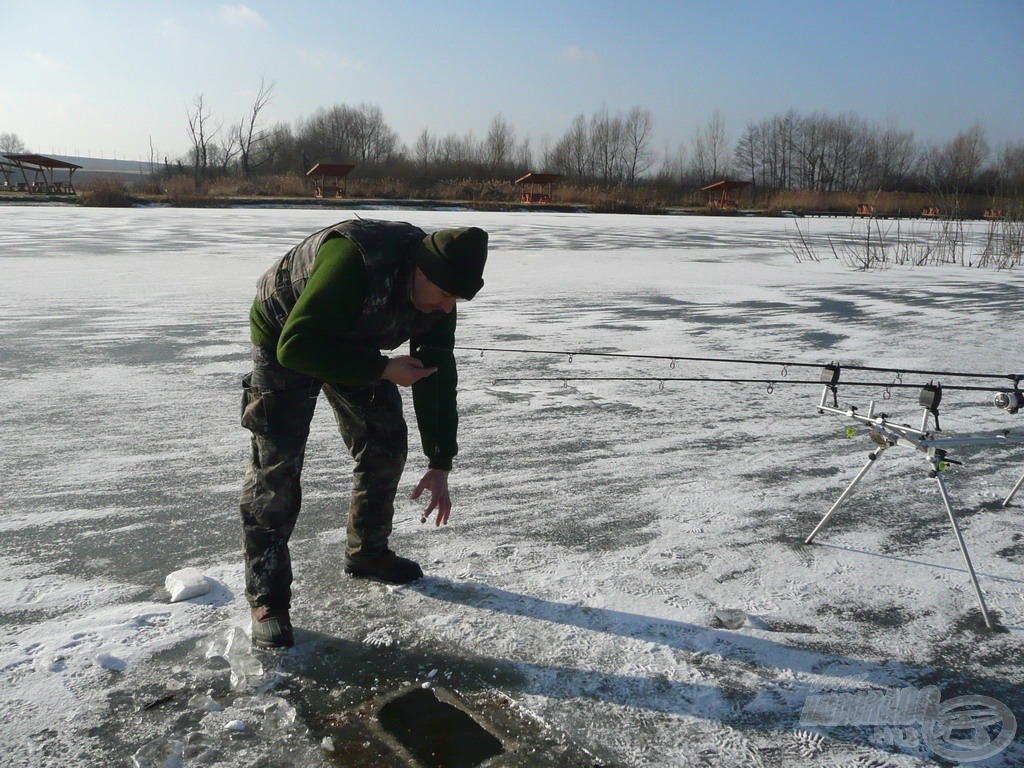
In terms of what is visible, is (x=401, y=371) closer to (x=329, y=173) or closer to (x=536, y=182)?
(x=329, y=173)

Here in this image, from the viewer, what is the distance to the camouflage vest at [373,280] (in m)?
2.45

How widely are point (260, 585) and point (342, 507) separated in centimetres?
112

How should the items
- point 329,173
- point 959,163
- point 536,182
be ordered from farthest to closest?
→ 1. point 536,182
2. point 329,173
3. point 959,163

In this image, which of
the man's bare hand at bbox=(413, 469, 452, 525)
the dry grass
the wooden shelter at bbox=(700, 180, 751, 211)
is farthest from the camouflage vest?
the wooden shelter at bbox=(700, 180, 751, 211)

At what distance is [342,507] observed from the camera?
3818 mm

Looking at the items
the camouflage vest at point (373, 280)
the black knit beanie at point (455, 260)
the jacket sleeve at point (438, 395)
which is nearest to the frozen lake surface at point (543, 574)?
the jacket sleeve at point (438, 395)

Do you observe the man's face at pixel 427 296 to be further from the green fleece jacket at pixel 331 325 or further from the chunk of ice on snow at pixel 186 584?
the chunk of ice on snow at pixel 186 584

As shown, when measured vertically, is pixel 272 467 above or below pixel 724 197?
below

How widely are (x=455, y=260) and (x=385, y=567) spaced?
1.36 metres

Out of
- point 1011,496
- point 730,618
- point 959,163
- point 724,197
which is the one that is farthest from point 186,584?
point 724,197

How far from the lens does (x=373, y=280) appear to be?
243 cm

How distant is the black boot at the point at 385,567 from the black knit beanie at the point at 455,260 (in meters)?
1.23

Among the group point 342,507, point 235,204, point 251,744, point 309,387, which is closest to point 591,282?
point 342,507

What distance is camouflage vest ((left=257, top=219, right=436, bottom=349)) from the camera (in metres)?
2.45
